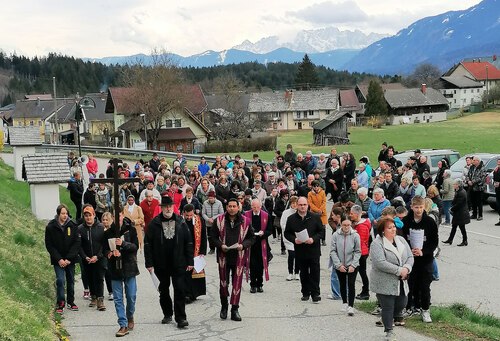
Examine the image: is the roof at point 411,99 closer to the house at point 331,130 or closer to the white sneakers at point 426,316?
the house at point 331,130

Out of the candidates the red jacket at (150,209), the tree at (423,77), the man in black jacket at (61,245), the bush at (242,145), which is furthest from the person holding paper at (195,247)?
the tree at (423,77)

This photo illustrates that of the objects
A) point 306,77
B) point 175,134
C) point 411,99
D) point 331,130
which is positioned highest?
point 306,77

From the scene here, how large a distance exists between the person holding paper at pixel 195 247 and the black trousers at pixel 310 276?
1691 mm

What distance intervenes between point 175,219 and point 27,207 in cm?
1360

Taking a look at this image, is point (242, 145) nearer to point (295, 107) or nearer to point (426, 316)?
point (426, 316)

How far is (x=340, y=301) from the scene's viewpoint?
11.0 meters

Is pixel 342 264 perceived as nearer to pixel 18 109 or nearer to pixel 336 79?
pixel 18 109

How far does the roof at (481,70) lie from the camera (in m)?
152

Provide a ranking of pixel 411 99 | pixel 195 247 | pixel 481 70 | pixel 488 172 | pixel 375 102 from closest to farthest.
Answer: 1. pixel 195 247
2. pixel 488 172
3. pixel 375 102
4. pixel 411 99
5. pixel 481 70

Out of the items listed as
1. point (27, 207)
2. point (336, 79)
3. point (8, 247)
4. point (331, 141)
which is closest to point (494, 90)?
point (331, 141)

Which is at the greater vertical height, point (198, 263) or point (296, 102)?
point (296, 102)

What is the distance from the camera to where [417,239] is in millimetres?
9469

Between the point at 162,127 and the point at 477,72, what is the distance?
10588cm

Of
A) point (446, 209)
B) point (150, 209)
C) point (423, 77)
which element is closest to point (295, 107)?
point (423, 77)
